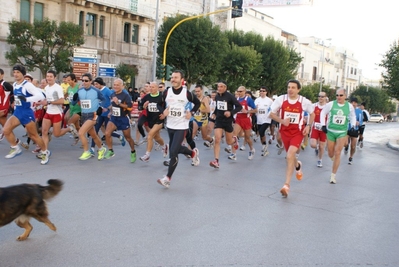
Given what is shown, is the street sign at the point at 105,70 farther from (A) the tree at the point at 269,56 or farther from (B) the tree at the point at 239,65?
(A) the tree at the point at 269,56

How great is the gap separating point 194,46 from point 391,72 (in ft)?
51.0

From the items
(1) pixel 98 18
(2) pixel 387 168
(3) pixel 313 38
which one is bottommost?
(2) pixel 387 168

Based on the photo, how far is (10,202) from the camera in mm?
4363

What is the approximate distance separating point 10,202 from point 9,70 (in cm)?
2717

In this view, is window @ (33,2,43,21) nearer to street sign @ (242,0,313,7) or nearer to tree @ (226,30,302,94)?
street sign @ (242,0,313,7)

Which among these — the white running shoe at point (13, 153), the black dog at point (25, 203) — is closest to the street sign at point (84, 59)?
the white running shoe at point (13, 153)

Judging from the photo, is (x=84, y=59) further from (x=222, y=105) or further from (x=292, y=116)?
(x=292, y=116)

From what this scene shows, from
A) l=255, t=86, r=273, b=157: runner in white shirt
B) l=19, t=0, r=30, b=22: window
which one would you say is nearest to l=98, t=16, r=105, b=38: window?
l=19, t=0, r=30, b=22: window

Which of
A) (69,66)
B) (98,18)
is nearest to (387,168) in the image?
(69,66)

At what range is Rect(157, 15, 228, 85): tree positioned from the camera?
36344 mm

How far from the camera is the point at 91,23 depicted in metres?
35.4

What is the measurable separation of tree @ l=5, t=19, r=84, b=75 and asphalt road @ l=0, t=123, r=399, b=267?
17.3 m

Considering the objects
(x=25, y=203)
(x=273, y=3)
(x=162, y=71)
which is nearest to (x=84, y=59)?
(x=162, y=71)

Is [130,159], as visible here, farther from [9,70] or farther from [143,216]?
[9,70]
